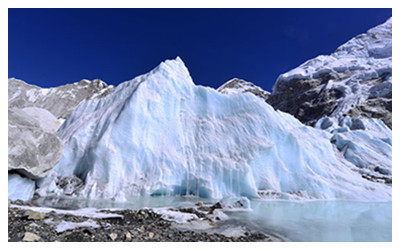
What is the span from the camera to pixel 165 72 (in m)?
14.7

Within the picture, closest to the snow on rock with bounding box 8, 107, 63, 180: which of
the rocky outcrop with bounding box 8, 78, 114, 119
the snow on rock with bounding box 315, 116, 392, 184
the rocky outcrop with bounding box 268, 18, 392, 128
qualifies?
the snow on rock with bounding box 315, 116, 392, 184

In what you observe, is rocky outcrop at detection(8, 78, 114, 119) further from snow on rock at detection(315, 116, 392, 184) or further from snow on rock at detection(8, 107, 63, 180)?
snow on rock at detection(315, 116, 392, 184)

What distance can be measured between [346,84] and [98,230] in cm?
5182

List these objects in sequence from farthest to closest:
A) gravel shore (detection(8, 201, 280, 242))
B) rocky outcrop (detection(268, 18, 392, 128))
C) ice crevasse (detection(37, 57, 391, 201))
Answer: rocky outcrop (detection(268, 18, 392, 128)) → ice crevasse (detection(37, 57, 391, 201)) → gravel shore (detection(8, 201, 280, 242))

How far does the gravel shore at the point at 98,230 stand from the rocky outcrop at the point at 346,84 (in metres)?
39.8

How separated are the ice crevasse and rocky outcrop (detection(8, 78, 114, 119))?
51.3 m

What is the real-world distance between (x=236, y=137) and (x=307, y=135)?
559 centimetres

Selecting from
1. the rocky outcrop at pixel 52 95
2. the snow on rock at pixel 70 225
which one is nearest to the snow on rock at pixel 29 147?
the snow on rock at pixel 70 225

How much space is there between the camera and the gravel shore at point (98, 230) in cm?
373

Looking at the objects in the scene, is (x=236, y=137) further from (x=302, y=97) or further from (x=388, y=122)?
(x=302, y=97)

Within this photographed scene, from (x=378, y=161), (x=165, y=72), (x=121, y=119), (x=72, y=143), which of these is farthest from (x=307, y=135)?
(x=72, y=143)

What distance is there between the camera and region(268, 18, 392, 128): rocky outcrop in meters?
37.9

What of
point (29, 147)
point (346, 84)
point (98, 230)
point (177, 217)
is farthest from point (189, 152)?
point (346, 84)

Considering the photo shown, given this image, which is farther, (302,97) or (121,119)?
(302,97)
